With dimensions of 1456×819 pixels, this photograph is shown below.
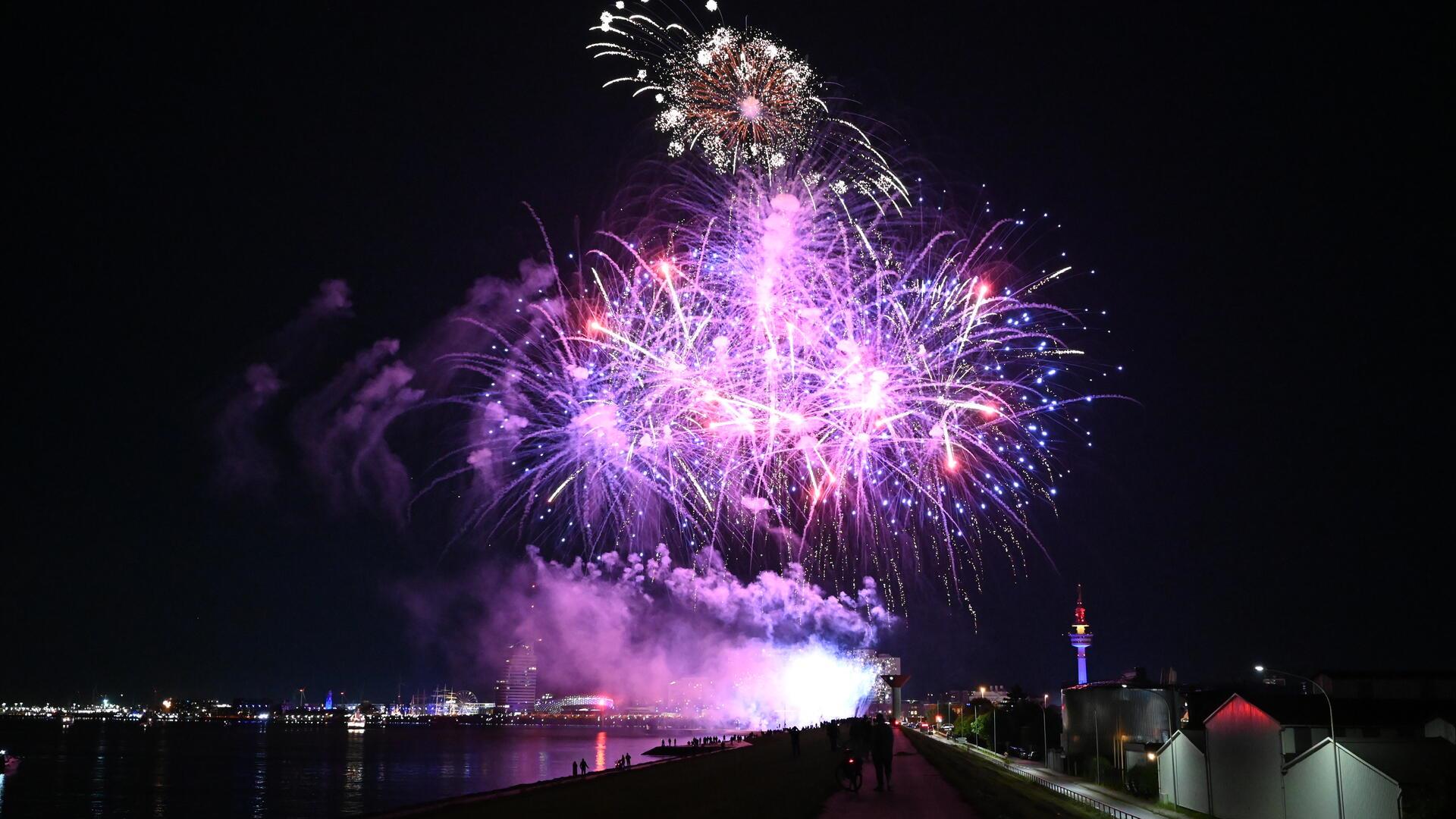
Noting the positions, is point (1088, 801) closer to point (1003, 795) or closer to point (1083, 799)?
point (1083, 799)

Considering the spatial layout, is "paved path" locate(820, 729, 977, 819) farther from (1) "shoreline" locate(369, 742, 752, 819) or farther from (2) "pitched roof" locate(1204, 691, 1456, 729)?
(2) "pitched roof" locate(1204, 691, 1456, 729)

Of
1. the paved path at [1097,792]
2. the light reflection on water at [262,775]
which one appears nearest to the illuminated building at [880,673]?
the light reflection on water at [262,775]

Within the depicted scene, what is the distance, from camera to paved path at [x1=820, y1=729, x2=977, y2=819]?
66.5 feet

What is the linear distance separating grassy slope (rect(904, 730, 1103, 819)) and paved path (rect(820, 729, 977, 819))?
0.40 meters

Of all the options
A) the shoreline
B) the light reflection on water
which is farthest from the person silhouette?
the light reflection on water

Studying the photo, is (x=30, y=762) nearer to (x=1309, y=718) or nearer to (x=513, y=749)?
(x=513, y=749)

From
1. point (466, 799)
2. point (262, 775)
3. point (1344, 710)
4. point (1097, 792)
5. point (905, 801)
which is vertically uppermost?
point (1344, 710)

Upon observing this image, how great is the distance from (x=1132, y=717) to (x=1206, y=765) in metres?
30.9

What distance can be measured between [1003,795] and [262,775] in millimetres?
70145

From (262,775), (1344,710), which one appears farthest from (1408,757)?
(262,775)

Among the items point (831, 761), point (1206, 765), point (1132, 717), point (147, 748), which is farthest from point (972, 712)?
point (147, 748)

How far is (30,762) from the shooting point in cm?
8756

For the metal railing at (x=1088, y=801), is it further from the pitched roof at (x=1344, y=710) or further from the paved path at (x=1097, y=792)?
the pitched roof at (x=1344, y=710)

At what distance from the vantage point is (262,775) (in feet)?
261
